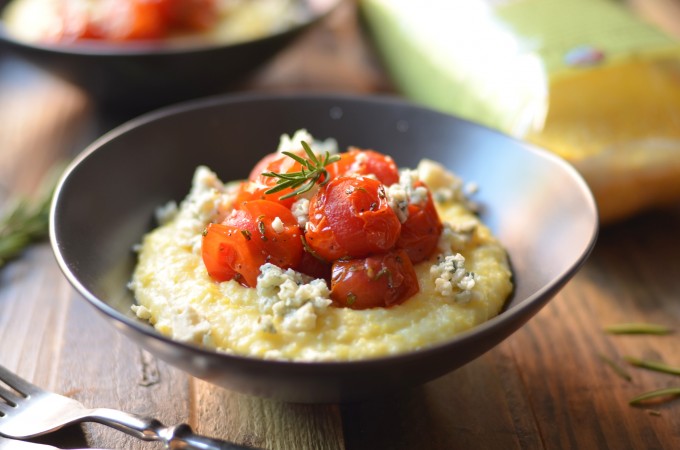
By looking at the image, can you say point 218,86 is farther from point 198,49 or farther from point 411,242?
point 411,242

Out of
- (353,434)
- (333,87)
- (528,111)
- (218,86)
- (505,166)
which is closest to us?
(353,434)

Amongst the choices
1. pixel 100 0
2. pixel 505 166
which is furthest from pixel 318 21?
pixel 505 166

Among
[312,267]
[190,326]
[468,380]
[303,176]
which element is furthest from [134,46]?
[468,380]

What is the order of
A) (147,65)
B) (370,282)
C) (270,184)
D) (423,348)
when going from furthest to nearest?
(147,65)
(270,184)
(370,282)
(423,348)

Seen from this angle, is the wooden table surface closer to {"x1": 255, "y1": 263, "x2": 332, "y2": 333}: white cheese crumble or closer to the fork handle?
the fork handle

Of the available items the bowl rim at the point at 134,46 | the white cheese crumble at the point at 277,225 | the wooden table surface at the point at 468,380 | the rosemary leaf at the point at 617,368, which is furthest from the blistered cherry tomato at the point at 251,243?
the bowl rim at the point at 134,46

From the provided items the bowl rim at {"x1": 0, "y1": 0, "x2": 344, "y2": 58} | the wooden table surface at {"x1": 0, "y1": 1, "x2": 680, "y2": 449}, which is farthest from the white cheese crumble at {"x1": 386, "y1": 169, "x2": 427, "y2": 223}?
the bowl rim at {"x1": 0, "y1": 0, "x2": 344, "y2": 58}

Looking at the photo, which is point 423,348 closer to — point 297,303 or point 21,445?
point 297,303
